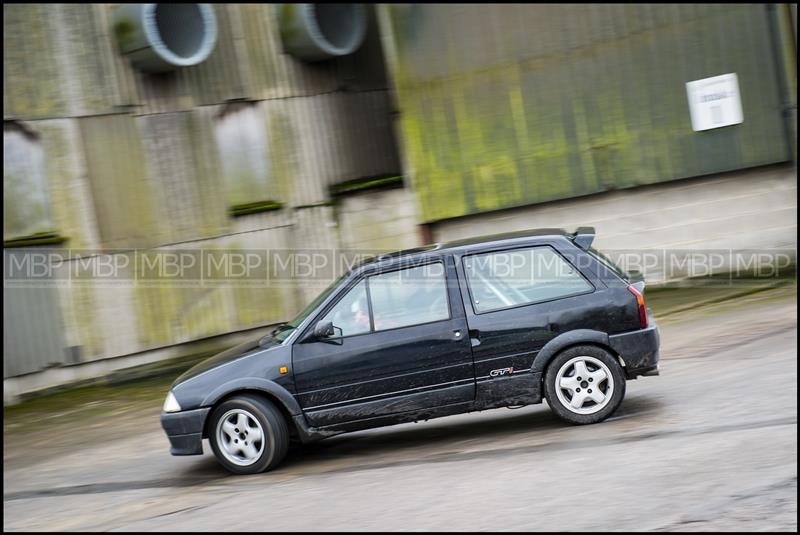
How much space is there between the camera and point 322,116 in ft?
51.2

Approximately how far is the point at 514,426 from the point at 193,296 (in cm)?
809

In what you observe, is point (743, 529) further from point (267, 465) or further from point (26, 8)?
point (26, 8)

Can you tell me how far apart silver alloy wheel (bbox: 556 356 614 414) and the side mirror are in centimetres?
186

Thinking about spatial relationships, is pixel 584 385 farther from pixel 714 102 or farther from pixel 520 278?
pixel 714 102

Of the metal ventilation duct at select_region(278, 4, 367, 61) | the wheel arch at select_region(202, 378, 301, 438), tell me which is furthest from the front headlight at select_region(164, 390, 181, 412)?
the metal ventilation duct at select_region(278, 4, 367, 61)

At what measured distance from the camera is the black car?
23.2 ft

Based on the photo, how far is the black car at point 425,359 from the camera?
7.08m

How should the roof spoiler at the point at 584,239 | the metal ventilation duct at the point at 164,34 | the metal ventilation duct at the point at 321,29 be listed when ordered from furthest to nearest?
1. the metal ventilation duct at the point at 321,29
2. the metal ventilation duct at the point at 164,34
3. the roof spoiler at the point at 584,239

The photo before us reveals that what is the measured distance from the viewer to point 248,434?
23.6ft

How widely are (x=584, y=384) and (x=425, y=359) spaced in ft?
4.30

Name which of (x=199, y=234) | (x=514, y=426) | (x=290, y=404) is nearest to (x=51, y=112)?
(x=199, y=234)

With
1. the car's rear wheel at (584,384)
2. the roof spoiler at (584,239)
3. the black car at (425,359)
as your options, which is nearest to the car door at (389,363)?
the black car at (425,359)

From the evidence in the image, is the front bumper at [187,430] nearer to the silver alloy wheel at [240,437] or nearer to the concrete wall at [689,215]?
the silver alloy wheel at [240,437]

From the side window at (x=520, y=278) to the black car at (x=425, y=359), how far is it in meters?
0.01
